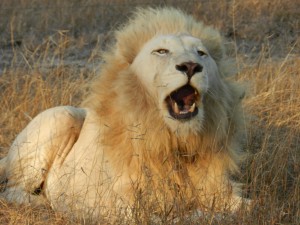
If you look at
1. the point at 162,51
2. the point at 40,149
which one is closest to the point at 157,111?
the point at 162,51

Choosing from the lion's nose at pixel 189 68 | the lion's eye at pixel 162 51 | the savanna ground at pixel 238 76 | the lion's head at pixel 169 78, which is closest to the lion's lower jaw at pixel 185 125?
the lion's head at pixel 169 78

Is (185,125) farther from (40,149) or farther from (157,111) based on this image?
(40,149)

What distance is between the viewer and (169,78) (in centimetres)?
337

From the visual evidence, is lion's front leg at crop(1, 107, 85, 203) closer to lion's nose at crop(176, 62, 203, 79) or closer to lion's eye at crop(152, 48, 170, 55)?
lion's eye at crop(152, 48, 170, 55)

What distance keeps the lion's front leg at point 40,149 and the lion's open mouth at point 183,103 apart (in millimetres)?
1011

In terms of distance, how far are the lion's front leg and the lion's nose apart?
1.13 meters

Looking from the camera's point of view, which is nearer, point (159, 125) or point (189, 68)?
point (189, 68)

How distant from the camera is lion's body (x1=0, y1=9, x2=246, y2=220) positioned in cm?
344

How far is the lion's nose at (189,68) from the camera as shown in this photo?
10.9 feet

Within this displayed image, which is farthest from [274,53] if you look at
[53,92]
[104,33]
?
[53,92]

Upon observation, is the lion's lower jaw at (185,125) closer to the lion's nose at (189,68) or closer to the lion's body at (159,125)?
the lion's body at (159,125)

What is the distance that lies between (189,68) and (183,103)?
206mm

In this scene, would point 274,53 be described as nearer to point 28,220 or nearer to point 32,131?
point 32,131

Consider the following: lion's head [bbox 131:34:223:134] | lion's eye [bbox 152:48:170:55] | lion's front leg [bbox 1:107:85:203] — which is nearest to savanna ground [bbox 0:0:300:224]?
lion's front leg [bbox 1:107:85:203]
